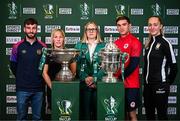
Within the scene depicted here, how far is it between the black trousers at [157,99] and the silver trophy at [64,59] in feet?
2.87

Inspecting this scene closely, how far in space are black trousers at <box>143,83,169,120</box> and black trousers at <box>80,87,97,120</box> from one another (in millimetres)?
576

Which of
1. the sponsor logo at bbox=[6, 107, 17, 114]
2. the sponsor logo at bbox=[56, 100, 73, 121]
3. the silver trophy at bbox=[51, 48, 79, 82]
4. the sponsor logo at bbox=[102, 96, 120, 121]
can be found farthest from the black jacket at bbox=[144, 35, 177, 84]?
the sponsor logo at bbox=[6, 107, 17, 114]

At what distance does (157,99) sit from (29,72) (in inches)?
55.8

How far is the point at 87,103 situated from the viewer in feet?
12.2

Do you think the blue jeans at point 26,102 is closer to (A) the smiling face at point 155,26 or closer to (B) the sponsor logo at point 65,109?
(B) the sponsor logo at point 65,109

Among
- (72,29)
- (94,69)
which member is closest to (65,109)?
(94,69)

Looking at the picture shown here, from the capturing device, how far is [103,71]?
144 inches

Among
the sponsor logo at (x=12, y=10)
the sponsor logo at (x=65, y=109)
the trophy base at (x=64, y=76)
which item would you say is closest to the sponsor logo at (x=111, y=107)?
the sponsor logo at (x=65, y=109)

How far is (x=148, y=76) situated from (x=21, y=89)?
1.40 metres

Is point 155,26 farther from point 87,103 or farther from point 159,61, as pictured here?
point 87,103

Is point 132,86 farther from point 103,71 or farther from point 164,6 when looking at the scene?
point 164,6

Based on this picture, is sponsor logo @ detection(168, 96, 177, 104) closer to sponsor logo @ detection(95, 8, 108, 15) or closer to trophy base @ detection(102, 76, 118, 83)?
sponsor logo @ detection(95, 8, 108, 15)

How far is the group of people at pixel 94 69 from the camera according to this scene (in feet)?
12.2

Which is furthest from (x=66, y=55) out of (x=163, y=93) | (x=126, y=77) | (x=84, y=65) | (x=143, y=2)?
(x=143, y=2)
